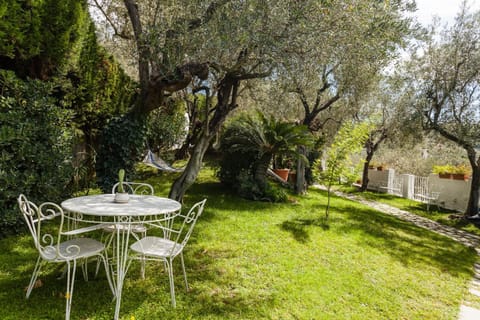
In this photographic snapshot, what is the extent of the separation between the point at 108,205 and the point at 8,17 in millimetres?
3317

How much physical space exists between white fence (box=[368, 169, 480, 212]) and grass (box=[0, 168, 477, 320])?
4.83 m

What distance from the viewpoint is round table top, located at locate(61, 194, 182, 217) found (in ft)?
8.89

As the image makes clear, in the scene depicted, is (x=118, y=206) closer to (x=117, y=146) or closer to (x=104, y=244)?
(x=104, y=244)

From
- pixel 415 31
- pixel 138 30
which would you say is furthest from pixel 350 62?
pixel 138 30

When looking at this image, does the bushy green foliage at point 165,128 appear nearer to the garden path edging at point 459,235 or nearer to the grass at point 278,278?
the grass at point 278,278

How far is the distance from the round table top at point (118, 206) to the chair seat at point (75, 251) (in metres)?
0.38

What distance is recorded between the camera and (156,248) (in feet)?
10.1


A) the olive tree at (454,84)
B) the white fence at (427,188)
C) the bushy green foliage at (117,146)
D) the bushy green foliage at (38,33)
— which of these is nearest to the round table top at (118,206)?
the bushy green foliage at (117,146)

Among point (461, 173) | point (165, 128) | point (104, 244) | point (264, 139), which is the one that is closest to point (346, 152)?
point (264, 139)

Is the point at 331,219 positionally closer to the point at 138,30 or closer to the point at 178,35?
the point at 178,35

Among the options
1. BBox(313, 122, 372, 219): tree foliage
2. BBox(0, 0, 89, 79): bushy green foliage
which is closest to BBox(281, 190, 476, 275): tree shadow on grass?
BBox(313, 122, 372, 219): tree foliage

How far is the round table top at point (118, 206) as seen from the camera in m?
2.71

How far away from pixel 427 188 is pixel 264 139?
8204 millimetres

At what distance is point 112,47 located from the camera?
8.55 meters
